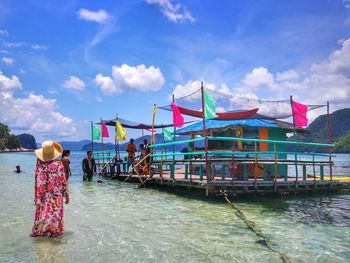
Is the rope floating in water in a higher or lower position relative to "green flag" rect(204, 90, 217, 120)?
lower

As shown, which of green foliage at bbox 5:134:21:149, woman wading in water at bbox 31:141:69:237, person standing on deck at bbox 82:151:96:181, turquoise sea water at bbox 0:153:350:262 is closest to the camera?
turquoise sea water at bbox 0:153:350:262

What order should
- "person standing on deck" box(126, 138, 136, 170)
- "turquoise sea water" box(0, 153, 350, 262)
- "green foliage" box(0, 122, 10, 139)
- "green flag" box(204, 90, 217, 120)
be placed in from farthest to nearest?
"green foliage" box(0, 122, 10, 139), "person standing on deck" box(126, 138, 136, 170), "green flag" box(204, 90, 217, 120), "turquoise sea water" box(0, 153, 350, 262)

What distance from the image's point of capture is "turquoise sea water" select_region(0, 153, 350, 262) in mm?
6516

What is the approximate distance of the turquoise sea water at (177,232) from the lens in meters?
6.52

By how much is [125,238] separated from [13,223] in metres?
3.45

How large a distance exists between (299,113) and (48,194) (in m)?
Result: 11.6

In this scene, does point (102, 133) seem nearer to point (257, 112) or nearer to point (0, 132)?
point (257, 112)

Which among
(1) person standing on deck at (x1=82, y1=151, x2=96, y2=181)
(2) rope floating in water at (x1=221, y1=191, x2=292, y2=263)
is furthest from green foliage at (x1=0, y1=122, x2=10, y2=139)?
(2) rope floating in water at (x1=221, y1=191, x2=292, y2=263)

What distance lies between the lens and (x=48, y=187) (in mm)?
7062

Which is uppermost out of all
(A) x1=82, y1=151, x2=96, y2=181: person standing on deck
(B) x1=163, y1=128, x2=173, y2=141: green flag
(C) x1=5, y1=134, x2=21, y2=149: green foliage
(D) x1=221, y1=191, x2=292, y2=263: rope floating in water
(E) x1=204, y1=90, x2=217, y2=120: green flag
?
(C) x1=5, y1=134, x2=21, y2=149: green foliage

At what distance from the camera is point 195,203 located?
41.5 ft

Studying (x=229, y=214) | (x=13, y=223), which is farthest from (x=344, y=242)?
(x=13, y=223)

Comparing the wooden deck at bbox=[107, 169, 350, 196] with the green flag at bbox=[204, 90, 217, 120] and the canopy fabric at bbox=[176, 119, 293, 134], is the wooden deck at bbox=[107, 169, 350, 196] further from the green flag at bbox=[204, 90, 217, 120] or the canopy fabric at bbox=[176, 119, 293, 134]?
the canopy fabric at bbox=[176, 119, 293, 134]

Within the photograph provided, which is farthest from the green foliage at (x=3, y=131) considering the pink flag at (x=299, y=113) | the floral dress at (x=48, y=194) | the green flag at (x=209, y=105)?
the floral dress at (x=48, y=194)
